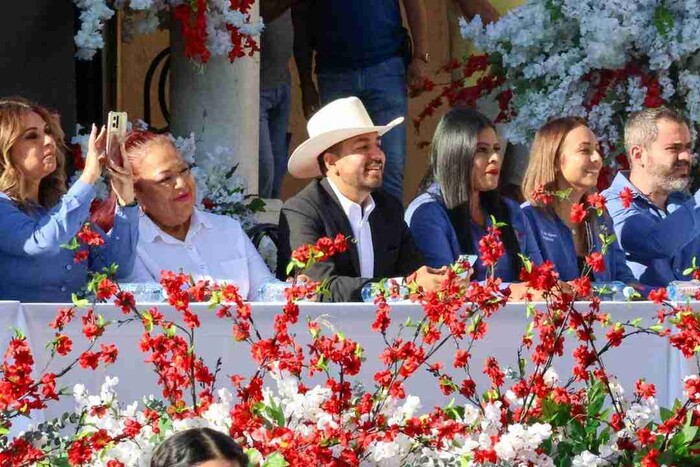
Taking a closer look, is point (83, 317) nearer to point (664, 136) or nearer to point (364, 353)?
point (364, 353)

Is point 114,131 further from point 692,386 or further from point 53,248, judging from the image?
point 692,386

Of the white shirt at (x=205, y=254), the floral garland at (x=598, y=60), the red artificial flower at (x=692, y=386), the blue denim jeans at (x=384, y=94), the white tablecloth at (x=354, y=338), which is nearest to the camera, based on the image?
the red artificial flower at (x=692, y=386)

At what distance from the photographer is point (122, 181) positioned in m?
5.61

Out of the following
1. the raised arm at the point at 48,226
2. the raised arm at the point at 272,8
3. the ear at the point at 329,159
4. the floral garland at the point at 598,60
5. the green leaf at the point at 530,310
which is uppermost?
the raised arm at the point at 272,8

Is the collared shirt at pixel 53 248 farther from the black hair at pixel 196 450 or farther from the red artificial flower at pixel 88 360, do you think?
the black hair at pixel 196 450

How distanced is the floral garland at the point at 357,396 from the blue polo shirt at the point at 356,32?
Answer: 3649mm

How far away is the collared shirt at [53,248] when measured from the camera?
530 cm

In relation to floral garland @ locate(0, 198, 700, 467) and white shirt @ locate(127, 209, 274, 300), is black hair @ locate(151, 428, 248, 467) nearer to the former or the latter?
floral garland @ locate(0, 198, 700, 467)

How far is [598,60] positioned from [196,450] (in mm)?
4691

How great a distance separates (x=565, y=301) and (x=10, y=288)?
6.29 feet

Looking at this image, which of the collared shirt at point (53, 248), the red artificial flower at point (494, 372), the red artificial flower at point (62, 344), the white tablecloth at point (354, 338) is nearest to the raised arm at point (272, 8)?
the collared shirt at point (53, 248)

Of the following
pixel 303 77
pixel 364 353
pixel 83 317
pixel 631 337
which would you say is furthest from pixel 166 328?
pixel 303 77

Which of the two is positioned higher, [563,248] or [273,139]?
[273,139]

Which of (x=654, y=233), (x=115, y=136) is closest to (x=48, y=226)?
(x=115, y=136)
